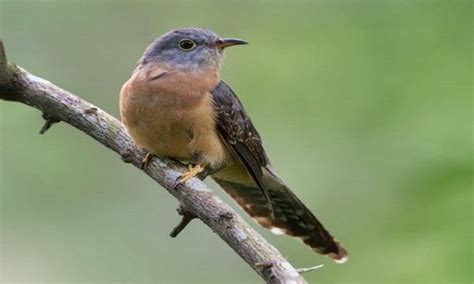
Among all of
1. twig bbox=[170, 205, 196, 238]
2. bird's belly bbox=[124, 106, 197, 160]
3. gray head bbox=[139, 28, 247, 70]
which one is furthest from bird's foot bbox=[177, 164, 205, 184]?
gray head bbox=[139, 28, 247, 70]

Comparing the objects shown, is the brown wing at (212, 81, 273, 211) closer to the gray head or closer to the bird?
the bird

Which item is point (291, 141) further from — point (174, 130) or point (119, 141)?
point (119, 141)

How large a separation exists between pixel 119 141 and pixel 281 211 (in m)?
1.68

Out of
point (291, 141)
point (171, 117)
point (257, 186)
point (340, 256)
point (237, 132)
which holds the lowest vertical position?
point (340, 256)

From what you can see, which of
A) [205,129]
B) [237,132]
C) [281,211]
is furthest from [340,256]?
[205,129]

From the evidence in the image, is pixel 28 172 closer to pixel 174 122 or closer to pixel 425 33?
pixel 174 122

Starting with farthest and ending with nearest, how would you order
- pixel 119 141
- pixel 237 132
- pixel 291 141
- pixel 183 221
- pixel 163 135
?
pixel 291 141
pixel 237 132
pixel 163 135
pixel 119 141
pixel 183 221

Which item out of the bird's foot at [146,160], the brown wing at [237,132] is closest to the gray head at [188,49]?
the brown wing at [237,132]

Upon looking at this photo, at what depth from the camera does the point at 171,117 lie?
19.0 feet

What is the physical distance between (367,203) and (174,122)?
1328 mm

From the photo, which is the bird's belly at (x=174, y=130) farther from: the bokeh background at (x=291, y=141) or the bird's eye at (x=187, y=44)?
the bokeh background at (x=291, y=141)

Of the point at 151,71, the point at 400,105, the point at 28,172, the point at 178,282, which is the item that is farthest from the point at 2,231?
the point at 400,105

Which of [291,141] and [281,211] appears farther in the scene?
[291,141]

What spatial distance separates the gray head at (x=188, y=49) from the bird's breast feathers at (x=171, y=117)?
0.92ft
